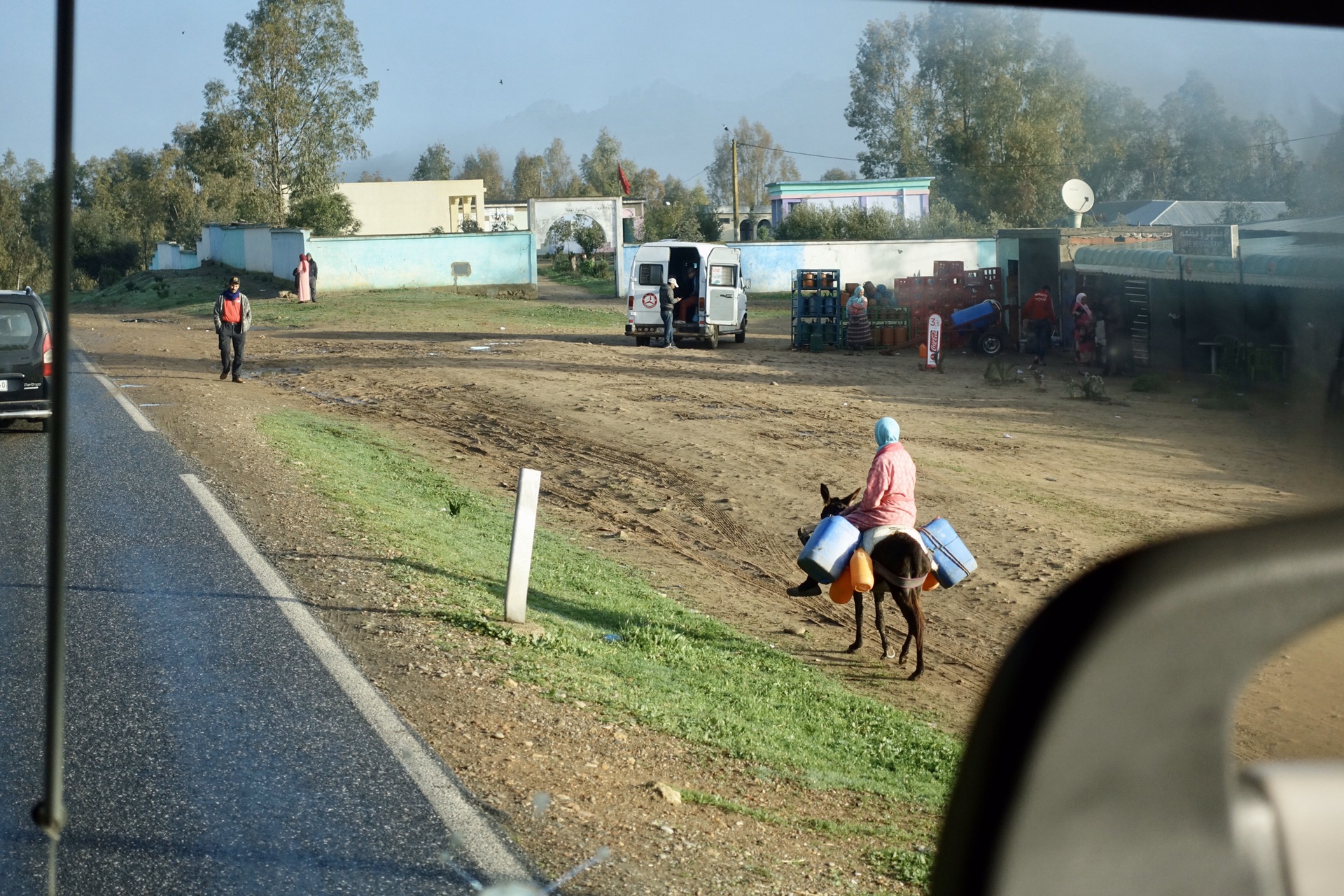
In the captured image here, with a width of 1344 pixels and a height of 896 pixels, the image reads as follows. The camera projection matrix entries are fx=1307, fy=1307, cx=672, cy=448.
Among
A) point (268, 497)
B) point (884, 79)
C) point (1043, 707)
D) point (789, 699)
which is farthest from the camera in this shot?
point (884, 79)

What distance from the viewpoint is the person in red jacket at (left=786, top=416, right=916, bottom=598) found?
30.8 ft

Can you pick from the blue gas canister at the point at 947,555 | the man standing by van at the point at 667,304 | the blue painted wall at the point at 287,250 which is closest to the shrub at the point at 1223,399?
the man standing by van at the point at 667,304

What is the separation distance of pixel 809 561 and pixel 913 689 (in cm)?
119

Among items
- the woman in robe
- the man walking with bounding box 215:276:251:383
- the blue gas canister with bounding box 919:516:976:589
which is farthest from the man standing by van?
the blue gas canister with bounding box 919:516:976:589

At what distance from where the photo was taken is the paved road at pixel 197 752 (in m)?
4.87

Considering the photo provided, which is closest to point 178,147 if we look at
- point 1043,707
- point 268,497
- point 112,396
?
point 112,396

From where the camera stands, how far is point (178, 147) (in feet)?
279

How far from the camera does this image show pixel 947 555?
31.7ft

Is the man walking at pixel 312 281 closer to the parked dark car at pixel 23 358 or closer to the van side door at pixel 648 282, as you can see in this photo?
the van side door at pixel 648 282

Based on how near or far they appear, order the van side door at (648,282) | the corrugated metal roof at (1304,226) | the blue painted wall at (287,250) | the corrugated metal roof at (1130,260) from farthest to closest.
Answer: the blue painted wall at (287,250) < the van side door at (648,282) < the corrugated metal roof at (1130,260) < the corrugated metal roof at (1304,226)

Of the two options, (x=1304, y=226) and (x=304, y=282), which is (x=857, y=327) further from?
(x=304, y=282)

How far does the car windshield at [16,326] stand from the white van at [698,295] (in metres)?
17.4

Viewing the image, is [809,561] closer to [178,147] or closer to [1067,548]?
[1067,548]

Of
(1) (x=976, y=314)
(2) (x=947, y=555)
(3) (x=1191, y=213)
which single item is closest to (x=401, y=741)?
(2) (x=947, y=555)
